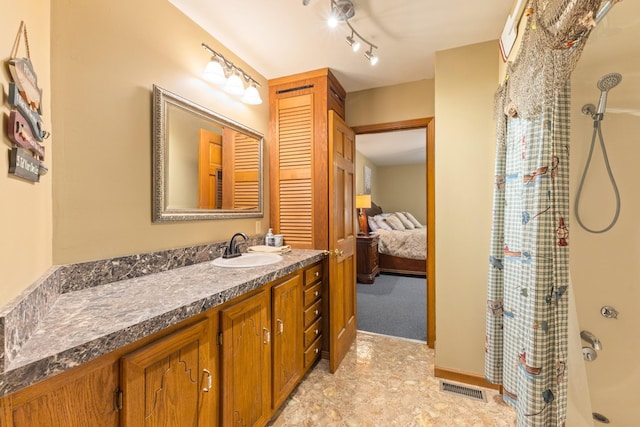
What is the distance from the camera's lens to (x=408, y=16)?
1.66 m

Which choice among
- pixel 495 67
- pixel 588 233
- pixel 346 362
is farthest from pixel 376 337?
pixel 495 67

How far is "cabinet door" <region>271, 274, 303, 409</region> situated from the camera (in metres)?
1.55

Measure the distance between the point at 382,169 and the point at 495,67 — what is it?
19.4ft

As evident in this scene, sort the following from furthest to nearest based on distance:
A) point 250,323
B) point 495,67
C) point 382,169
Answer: point 382,169
point 495,67
point 250,323

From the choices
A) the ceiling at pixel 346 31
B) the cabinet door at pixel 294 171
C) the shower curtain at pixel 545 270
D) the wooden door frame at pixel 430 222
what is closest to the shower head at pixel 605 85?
the shower curtain at pixel 545 270

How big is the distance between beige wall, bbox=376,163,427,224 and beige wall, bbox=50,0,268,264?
6.69 metres

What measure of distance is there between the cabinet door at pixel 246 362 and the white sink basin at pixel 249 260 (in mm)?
261

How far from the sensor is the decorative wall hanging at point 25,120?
73 cm

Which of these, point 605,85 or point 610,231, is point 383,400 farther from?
point 605,85

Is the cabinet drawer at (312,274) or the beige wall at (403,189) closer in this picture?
the cabinet drawer at (312,274)

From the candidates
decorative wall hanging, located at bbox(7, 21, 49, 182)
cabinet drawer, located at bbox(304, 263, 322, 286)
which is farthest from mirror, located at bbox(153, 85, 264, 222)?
cabinet drawer, located at bbox(304, 263, 322, 286)

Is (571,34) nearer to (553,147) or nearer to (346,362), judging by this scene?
(553,147)

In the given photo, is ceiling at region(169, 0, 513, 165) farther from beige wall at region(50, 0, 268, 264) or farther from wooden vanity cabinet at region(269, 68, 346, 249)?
beige wall at region(50, 0, 268, 264)

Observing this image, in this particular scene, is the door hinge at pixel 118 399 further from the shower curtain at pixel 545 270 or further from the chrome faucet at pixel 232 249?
the shower curtain at pixel 545 270
